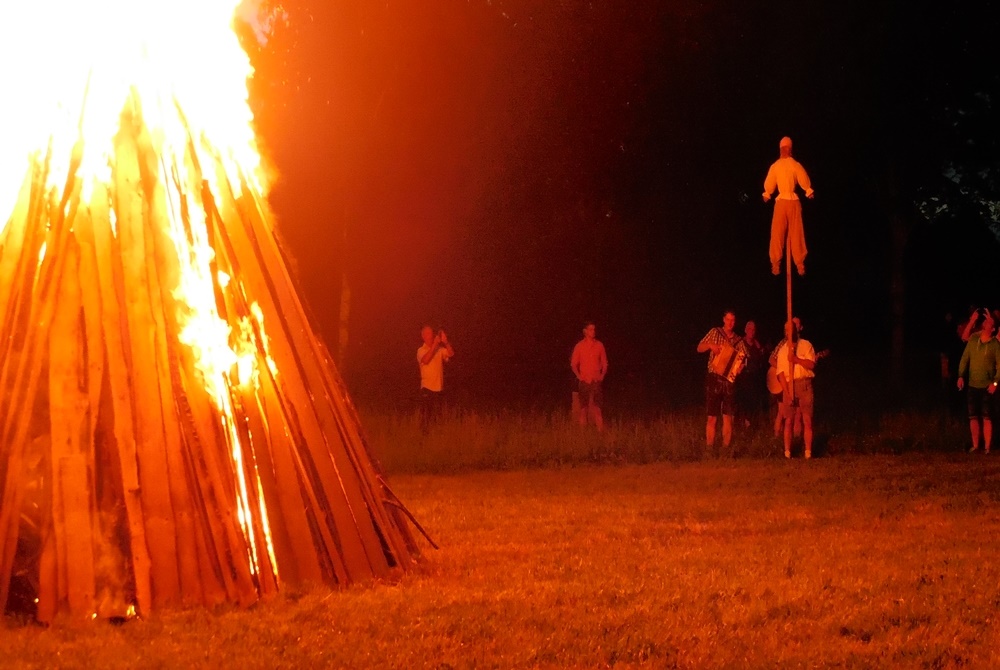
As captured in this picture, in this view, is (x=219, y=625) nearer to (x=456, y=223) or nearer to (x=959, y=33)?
(x=456, y=223)

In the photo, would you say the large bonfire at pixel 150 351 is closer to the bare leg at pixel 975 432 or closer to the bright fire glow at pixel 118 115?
the bright fire glow at pixel 118 115

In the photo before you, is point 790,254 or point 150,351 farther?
point 790,254

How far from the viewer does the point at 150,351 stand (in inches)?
269

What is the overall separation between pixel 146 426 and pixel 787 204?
1012cm

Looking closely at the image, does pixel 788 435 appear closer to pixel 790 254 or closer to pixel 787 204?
pixel 790 254

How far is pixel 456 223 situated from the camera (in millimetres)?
25219

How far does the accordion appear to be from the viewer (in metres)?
15.6

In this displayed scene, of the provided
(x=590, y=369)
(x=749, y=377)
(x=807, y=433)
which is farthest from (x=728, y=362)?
(x=590, y=369)

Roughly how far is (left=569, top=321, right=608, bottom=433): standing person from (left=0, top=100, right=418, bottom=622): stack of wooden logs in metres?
10.0

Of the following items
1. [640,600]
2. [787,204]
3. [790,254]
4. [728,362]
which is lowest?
[640,600]

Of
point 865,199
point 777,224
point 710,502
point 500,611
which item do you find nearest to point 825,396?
point 865,199

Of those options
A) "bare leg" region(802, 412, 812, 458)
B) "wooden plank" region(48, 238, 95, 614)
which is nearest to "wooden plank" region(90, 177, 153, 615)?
"wooden plank" region(48, 238, 95, 614)

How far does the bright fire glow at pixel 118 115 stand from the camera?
7.06 metres

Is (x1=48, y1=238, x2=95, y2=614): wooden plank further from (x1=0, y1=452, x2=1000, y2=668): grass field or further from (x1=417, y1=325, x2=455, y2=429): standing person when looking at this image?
(x1=417, y1=325, x2=455, y2=429): standing person
